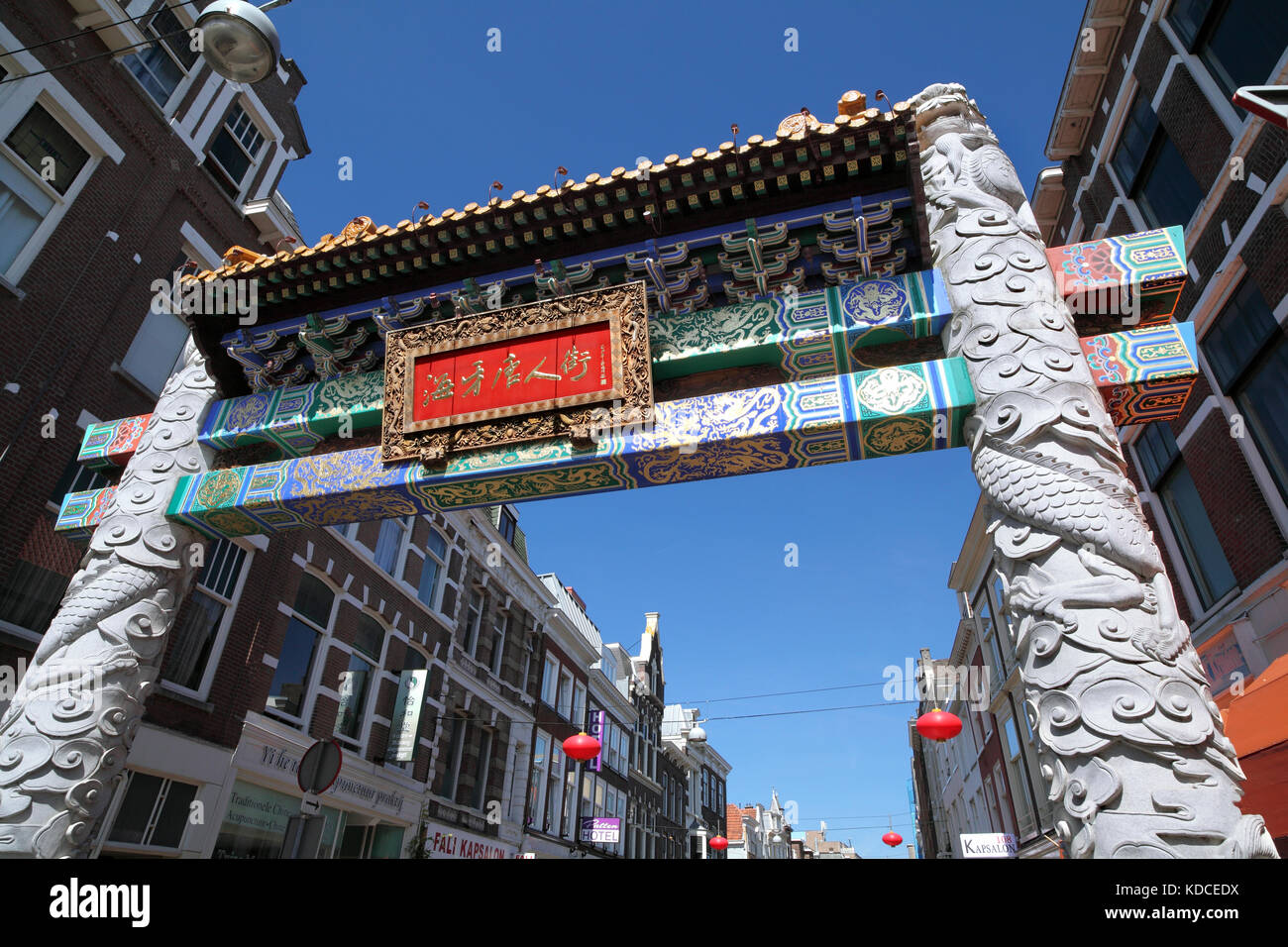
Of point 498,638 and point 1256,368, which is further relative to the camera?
point 498,638

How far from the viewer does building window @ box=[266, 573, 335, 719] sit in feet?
44.9

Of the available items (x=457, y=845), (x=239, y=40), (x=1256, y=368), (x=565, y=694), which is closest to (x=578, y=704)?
(x=565, y=694)

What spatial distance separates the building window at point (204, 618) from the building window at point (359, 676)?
3.38m

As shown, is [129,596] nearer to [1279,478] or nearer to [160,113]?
[160,113]

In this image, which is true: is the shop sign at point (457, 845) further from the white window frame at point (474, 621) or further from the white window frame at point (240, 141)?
the white window frame at point (240, 141)

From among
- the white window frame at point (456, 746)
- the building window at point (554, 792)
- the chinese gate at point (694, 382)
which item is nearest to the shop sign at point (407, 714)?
the white window frame at point (456, 746)

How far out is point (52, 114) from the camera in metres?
11.5

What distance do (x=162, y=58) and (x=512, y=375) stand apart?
43.5 feet

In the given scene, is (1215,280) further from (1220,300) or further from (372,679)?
(372,679)

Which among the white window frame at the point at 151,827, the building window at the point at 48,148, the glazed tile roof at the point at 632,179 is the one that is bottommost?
the white window frame at the point at 151,827

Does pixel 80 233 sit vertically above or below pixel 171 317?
below

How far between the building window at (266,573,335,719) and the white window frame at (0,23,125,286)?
277 inches

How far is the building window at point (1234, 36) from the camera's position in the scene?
29.5 feet
